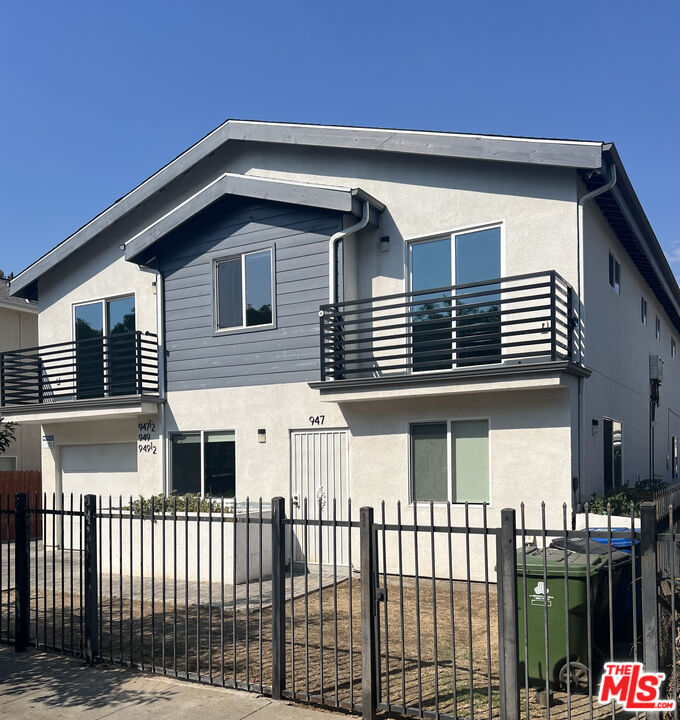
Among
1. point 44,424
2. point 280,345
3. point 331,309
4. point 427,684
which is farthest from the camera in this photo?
point 44,424

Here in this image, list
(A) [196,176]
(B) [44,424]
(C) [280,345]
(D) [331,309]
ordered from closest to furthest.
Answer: (D) [331,309] → (C) [280,345] → (A) [196,176] → (B) [44,424]

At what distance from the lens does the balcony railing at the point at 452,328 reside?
11585 mm

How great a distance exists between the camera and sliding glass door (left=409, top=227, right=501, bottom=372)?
40.0ft

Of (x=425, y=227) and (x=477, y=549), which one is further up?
(x=425, y=227)

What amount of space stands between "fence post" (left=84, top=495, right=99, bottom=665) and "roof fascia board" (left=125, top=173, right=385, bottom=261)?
7.10 metres

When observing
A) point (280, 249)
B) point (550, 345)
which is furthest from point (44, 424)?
point (550, 345)

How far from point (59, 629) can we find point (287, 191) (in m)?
8.12

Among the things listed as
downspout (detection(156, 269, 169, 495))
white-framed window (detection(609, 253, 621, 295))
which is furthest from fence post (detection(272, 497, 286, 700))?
white-framed window (detection(609, 253, 621, 295))

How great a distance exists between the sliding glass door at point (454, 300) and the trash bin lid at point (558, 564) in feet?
16.8

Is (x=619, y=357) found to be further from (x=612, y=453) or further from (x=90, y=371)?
(x=90, y=371)

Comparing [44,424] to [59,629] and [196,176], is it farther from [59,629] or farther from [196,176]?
[59,629]

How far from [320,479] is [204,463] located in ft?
8.63

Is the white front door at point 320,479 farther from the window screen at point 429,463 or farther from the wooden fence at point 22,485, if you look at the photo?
the wooden fence at point 22,485

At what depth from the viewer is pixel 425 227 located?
13.4 m
